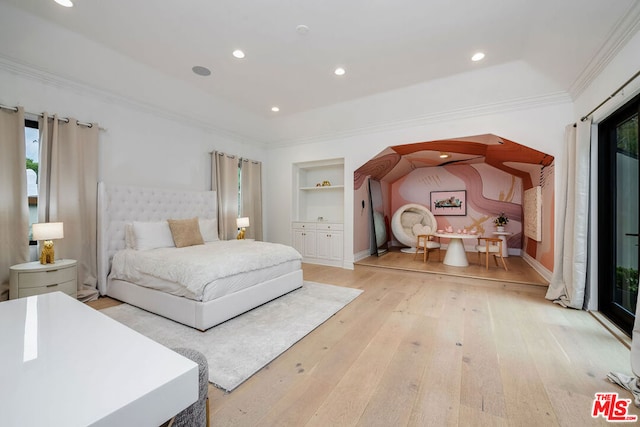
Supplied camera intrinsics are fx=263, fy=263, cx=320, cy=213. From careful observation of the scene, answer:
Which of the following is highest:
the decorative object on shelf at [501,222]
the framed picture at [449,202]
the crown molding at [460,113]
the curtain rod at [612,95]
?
the crown molding at [460,113]

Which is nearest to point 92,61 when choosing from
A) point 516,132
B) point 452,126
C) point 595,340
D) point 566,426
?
point 452,126

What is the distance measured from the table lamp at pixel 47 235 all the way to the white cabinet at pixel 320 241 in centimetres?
370

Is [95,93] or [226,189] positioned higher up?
[95,93]

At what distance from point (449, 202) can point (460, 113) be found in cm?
328

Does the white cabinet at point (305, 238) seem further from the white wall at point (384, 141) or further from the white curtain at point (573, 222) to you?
the white curtain at point (573, 222)

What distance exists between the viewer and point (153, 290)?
2.83 metres

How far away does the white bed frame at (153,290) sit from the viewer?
2547 millimetres

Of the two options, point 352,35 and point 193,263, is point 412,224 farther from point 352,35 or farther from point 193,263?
point 193,263

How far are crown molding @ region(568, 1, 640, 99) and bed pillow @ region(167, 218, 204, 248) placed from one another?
499 centimetres

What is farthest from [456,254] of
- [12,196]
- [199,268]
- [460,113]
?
[12,196]

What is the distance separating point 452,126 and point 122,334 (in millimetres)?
4588

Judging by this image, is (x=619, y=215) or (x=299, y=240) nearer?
(x=619, y=215)

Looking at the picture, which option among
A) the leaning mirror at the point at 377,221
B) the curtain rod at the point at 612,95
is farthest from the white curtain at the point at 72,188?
the curtain rod at the point at 612,95

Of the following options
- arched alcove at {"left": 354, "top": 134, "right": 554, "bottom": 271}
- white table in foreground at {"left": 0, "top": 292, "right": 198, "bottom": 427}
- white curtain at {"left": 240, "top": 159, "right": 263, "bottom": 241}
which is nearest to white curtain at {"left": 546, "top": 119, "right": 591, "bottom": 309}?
arched alcove at {"left": 354, "top": 134, "right": 554, "bottom": 271}
